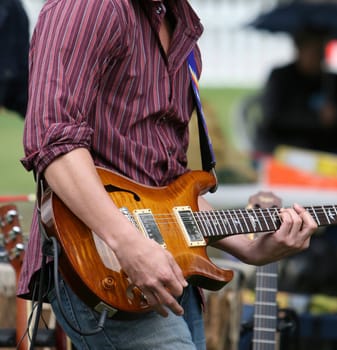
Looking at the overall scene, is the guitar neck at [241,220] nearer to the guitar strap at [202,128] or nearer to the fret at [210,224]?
the fret at [210,224]

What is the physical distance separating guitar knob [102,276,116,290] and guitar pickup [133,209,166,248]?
18 centimetres

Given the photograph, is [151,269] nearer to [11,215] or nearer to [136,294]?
[136,294]

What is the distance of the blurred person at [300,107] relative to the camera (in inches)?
424

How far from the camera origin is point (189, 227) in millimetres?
2988

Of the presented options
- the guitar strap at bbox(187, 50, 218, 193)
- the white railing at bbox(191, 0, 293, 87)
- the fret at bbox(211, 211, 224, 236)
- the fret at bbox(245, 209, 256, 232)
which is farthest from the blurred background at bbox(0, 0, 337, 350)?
the white railing at bbox(191, 0, 293, 87)

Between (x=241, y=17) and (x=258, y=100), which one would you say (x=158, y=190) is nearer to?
(x=258, y=100)

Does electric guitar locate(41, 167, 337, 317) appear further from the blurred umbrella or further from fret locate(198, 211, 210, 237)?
the blurred umbrella

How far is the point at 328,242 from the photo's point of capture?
730 centimetres

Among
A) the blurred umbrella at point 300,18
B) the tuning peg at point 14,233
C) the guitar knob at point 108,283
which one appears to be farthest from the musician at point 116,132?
the blurred umbrella at point 300,18

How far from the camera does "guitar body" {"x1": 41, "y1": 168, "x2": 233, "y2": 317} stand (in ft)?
8.97

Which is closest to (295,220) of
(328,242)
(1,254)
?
(1,254)

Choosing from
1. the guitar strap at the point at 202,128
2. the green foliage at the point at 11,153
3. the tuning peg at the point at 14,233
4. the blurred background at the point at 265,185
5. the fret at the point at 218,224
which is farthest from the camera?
the green foliage at the point at 11,153

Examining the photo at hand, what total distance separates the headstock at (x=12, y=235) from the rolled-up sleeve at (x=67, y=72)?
1.01 meters

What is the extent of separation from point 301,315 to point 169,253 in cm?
298
